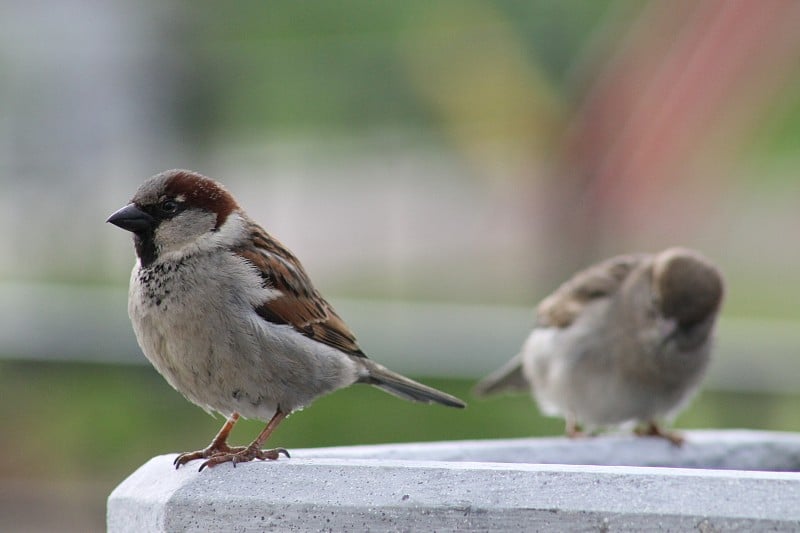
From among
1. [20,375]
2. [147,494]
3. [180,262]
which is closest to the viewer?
[147,494]

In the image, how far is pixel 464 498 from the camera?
5.74 feet

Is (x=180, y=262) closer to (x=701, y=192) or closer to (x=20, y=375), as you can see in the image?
(x=20, y=375)

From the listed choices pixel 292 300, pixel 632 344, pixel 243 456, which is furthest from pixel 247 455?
pixel 632 344

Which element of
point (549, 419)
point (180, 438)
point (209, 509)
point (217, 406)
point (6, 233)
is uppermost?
point (209, 509)

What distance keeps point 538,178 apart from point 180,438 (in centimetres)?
337

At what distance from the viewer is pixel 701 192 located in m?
9.03

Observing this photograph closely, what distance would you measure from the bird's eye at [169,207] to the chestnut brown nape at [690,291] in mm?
1985

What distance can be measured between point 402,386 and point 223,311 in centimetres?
56

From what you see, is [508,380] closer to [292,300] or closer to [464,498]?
[292,300]

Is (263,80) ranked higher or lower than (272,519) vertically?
lower

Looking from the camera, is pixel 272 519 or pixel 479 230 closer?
pixel 272 519

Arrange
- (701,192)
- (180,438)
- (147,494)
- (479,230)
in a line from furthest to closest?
(479,230) < (701,192) < (180,438) < (147,494)

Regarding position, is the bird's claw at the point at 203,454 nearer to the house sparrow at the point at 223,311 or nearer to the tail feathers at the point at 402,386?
the house sparrow at the point at 223,311

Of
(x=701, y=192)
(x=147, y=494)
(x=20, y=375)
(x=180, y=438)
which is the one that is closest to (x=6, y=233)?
(x=20, y=375)
